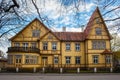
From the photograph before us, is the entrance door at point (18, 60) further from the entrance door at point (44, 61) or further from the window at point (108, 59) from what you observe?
the window at point (108, 59)

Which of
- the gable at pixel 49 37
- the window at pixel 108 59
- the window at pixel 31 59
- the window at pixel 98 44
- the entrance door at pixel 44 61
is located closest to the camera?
the window at pixel 31 59

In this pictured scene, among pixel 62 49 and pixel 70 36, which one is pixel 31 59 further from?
pixel 70 36

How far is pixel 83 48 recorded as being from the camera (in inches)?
1891

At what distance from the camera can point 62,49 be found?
47.7 metres

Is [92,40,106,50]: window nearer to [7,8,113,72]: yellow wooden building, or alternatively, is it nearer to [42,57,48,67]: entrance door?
[7,8,113,72]: yellow wooden building

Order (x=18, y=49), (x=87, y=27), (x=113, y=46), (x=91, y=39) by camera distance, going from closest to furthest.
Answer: (x=87, y=27), (x=18, y=49), (x=91, y=39), (x=113, y=46)

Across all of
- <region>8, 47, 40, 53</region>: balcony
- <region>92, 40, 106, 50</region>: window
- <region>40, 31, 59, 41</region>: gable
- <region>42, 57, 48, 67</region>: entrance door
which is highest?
<region>40, 31, 59, 41</region>: gable

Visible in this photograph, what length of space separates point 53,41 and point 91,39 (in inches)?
290

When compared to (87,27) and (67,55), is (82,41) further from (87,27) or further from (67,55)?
(87,27)

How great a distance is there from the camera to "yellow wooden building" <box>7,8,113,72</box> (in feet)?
146

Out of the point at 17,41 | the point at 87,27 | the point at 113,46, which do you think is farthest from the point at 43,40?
the point at 87,27

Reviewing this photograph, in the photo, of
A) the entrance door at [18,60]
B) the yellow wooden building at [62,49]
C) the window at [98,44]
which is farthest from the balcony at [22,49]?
the window at [98,44]

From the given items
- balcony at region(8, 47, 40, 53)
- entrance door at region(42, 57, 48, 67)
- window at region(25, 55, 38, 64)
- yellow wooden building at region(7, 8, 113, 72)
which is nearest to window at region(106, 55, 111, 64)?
yellow wooden building at region(7, 8, 113, 72)

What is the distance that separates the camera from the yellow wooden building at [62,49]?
44.5 meters
